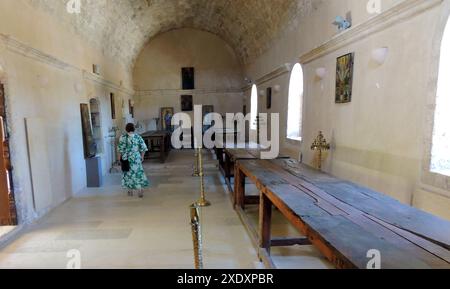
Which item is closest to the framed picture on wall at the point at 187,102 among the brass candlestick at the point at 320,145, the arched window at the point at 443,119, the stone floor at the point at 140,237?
the stone floor at the point at 140,237

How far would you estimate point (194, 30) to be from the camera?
13703 millimetres

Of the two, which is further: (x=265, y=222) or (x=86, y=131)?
(x=86, y=131)

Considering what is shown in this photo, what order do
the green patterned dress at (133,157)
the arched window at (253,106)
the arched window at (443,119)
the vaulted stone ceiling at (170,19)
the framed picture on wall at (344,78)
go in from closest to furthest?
1. the arched window at (443,119)
2. the framed picture on wall at (344,78)
3. the green patterned dress at (133,157)
4. the vaulted stone ceiling at (170,19)
5. the arched window at (253,106)

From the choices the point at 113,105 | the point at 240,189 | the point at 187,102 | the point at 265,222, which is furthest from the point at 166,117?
the point at 265,222

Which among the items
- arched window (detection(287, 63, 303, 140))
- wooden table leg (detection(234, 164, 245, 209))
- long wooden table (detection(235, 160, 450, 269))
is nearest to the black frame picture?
arched window (detection(287, 63, 303, 140))

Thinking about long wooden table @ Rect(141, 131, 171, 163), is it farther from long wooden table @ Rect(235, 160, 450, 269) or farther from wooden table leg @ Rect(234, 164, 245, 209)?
long wooden table @ Rect(235, 160, 450, 269)

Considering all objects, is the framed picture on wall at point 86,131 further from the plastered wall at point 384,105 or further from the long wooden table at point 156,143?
the plastered wall at point 384,105

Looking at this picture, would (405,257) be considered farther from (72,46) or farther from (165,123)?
(165,123)

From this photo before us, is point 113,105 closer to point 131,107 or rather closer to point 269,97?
point 131,107

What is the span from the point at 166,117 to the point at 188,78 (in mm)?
2432

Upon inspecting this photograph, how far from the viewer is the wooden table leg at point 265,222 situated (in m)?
3.19

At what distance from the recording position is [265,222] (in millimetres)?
3230

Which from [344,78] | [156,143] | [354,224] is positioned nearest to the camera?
[354,224]

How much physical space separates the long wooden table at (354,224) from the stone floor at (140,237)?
0.56 meters
